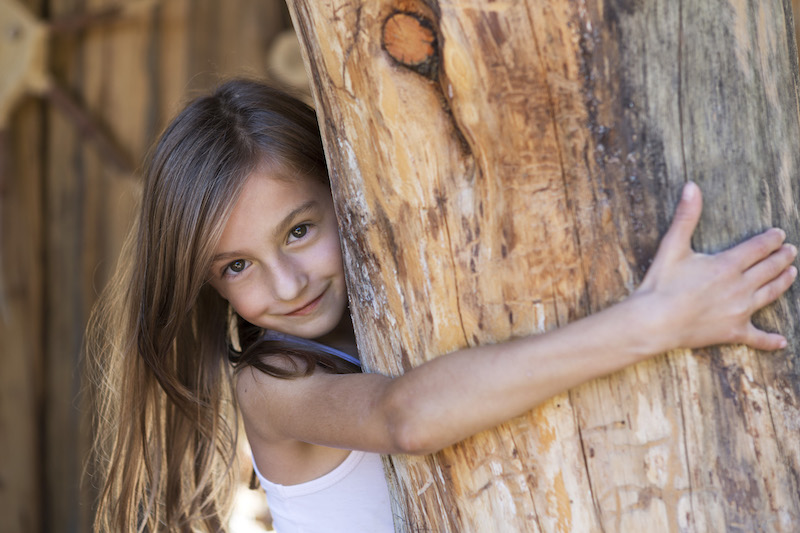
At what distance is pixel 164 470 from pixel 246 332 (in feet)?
1.25

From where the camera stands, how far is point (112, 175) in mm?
3352

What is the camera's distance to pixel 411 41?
3.45 feet

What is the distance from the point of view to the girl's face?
5.00 ft

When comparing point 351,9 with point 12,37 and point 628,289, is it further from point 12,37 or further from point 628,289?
point 12,37

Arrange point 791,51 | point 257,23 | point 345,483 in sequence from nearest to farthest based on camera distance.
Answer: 1. point 791,51
2. point 345,483
3. point 257,23

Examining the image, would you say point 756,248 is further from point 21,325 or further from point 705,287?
point 21,325

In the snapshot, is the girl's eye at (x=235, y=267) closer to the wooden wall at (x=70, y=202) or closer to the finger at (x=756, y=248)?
the finger at (x=756, y=248)

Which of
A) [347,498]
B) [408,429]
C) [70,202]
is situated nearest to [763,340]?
[408,429]

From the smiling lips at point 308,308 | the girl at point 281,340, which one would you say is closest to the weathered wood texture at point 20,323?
the girl at point 281,340

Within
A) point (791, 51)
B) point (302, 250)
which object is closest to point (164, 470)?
point (302, 250)

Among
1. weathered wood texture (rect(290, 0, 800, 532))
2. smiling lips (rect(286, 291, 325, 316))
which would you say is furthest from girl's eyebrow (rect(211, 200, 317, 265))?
weathered wood texture (rect(290, 0, 800, 532))

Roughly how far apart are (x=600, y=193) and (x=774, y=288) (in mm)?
252

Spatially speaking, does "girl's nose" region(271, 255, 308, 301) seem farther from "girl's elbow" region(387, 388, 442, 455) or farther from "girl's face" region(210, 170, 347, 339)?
"girl's elbow" region(387, 388, 442, 455)

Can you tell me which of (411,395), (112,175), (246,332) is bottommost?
(411,395)
